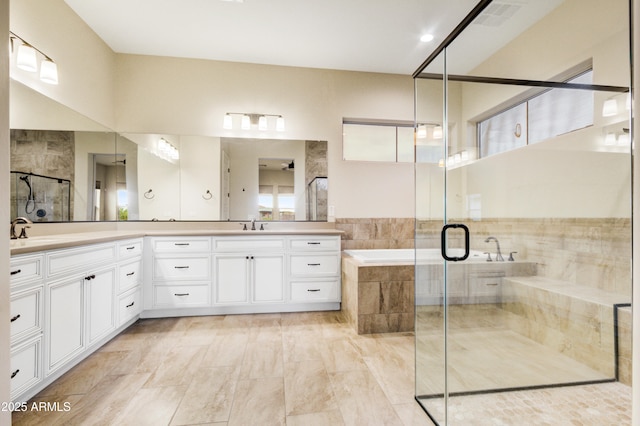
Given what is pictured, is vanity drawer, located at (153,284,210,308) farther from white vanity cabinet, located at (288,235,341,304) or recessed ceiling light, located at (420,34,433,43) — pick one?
recessed ceiling light, located at (420,34,433,43)

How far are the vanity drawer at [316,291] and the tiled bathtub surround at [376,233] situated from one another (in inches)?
22.8

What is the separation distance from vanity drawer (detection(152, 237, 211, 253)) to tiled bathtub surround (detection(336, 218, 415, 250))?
1529mm

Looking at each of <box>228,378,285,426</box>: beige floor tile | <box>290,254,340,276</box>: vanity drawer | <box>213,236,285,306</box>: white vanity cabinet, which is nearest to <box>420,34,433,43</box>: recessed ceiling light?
<box>290,254,340,276</box>: vanity drawer

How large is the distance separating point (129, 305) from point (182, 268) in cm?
53

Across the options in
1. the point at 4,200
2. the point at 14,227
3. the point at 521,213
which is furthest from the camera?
the point at 521,213

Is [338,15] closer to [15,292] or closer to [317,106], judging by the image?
[317,106]

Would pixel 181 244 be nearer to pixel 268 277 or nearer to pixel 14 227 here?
pixel 268 277

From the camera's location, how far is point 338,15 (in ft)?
8.50

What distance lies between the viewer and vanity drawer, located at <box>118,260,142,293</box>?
8.02ft

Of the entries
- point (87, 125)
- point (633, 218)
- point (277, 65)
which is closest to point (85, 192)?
point (87, 125)

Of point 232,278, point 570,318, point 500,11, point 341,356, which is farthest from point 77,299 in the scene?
point 500,11

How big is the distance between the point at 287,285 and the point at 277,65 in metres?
2.58

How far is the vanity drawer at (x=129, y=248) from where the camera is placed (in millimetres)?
2445

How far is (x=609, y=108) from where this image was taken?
145 cm
